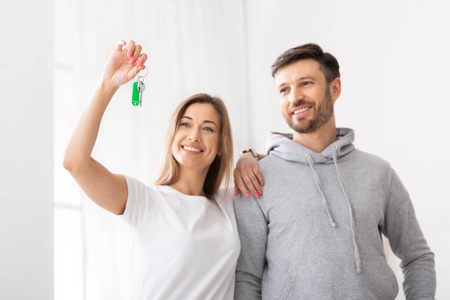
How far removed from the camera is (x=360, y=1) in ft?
7.02

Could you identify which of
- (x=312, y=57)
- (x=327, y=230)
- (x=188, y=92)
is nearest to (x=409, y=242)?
(x=327, y=230)

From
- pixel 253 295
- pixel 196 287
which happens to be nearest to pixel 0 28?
pixel 196 287

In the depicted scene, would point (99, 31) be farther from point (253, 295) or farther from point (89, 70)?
point (253, 295)

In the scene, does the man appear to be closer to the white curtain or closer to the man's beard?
the man's beard

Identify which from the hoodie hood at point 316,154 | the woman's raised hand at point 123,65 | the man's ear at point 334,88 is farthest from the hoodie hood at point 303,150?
the woman's raised hand at point 123,65

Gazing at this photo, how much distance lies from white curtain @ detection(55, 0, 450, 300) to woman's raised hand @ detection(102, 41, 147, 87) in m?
0.90

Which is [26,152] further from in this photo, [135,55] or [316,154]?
[316,154]

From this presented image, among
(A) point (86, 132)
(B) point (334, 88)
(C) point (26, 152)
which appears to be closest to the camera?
(A) point (86, 132)

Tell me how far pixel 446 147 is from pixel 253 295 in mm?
1013

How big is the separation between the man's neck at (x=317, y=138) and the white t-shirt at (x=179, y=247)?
38cm

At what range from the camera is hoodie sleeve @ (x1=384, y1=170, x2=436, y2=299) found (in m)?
1.33

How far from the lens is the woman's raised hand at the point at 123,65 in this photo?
3.44 feet

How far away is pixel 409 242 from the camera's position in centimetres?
136

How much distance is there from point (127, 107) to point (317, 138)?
1143 millimetres
